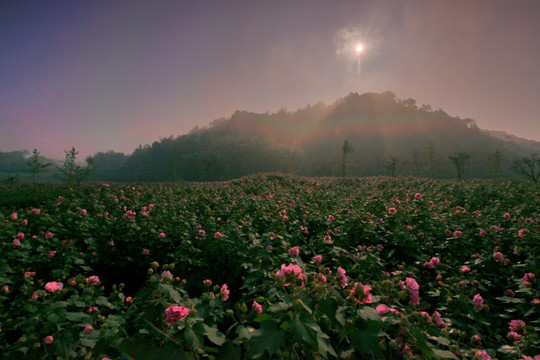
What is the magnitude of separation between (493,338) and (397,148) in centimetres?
9813

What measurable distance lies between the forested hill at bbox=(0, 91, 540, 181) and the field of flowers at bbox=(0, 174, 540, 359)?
3632 centimetres

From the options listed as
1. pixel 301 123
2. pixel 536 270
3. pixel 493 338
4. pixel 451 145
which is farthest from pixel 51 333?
pixel 301 123

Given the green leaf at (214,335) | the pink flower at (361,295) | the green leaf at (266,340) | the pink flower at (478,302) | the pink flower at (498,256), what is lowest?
the pink flower at (478,302)

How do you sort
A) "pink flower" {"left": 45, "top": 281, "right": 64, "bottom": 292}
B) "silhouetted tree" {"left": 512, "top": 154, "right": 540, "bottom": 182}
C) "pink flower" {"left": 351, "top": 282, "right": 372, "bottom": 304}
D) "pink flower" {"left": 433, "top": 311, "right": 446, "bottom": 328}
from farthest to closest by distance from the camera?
"silhouetted tree" {"left": 512, "top": 154, "right": 540, "bottom": 182} < "pink flower" {"left": 45, "top": 281, "right": 64, "bottom": 292} < "pink flower" {"left": 433, "top": 311, "right": 446, "bottom": 328} < "pink flower" {"left": 351, "top": 282, "right": 372, "bottom": 304}

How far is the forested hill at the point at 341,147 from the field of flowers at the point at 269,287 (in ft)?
124

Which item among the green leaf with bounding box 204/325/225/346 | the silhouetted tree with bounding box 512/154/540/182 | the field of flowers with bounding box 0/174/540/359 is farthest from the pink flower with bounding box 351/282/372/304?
the silhouetted tree with bounding box 512/154/540/182

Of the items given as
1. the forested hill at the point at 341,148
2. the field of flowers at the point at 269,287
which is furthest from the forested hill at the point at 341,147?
the field of flowers at the point at 269,287

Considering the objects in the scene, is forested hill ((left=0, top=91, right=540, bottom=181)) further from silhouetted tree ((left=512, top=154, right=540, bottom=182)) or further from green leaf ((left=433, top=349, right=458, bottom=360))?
green leaf ((left=433, top=349, right=458, bottom=360))

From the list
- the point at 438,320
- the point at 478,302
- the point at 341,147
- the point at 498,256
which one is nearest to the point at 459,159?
the point at 341,147

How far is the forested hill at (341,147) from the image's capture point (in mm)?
60638

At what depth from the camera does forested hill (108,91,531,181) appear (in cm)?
6064

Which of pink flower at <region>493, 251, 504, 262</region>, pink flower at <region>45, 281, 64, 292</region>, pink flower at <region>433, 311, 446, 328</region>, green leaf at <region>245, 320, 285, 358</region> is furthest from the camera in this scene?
pink flower at <region>493, 251, 504, 262</region>

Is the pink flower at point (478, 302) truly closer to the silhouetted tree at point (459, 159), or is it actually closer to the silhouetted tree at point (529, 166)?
the silhouetted tree at point (529, 166)

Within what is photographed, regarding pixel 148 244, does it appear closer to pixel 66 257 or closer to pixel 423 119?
pixel 66 257
